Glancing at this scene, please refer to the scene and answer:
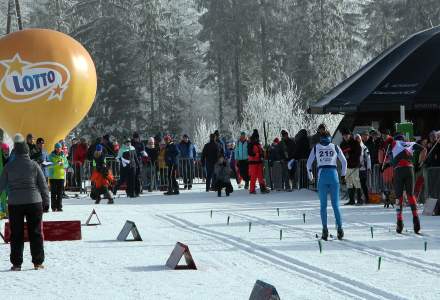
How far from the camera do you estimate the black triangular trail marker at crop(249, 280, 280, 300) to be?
812 cm

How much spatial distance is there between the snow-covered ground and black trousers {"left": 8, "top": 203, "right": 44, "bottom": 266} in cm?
30

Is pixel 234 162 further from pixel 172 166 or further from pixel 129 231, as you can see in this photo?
pixel 129 231

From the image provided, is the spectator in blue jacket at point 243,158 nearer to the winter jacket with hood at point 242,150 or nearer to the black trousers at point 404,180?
the winter jacket with hood at point 242,150

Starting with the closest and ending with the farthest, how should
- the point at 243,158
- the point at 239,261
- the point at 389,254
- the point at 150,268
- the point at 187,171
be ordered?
the point at 150,268 < the point at 239,261 < the point at 389,254 < the point at 243,158 < the point at 187,171

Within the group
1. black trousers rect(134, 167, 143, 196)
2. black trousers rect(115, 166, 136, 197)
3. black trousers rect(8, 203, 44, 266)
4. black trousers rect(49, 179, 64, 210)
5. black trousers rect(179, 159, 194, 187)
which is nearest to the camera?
black trousers rect(8, 203, 44, 266)

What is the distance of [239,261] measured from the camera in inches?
532

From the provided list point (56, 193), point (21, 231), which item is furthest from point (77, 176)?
point (21, 231)

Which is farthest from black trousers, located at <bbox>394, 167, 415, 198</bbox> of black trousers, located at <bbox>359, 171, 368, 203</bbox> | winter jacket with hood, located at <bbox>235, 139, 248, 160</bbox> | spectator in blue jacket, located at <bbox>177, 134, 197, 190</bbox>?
spectator in blue jacket, located at <bbox>177, 134, 197, 190</bbox>

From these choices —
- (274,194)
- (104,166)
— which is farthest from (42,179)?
(274,194)

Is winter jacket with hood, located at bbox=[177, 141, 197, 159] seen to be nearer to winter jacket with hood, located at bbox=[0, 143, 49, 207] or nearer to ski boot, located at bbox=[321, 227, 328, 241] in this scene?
ski boot, located at bbox=[321, 227, 328, 241]

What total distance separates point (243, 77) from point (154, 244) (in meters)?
58.0

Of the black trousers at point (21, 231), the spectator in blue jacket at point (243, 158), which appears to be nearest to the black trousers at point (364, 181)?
the spectator in blue jacket at point (243, 158)

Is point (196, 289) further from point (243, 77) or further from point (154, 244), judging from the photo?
point (243, 77)

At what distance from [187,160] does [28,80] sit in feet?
19.2
